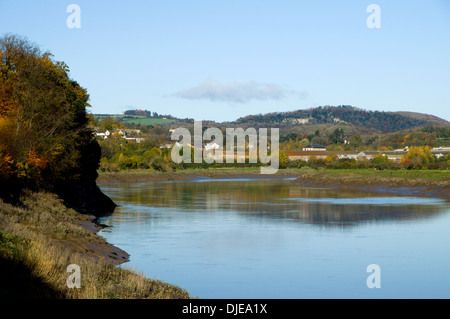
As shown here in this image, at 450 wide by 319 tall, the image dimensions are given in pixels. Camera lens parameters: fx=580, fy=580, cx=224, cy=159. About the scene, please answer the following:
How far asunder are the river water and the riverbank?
77.0ft

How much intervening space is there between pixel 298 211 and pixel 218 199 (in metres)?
15.8

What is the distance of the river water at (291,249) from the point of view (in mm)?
21594

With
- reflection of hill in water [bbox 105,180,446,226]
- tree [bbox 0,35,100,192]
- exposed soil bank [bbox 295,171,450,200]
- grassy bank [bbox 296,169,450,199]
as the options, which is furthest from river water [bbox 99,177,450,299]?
grassy bank [bbox 296,169,450,199]

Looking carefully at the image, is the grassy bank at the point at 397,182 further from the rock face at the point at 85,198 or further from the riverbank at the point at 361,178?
Answer: the rock face at the point at 85,198

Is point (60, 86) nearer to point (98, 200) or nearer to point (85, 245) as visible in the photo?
point (98, 200)

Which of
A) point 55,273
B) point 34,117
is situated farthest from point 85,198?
point 55,273

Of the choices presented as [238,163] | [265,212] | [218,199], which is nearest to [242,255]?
[265,212]

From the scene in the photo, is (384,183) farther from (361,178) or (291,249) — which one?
(291,249)

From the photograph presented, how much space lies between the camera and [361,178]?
3600 inches

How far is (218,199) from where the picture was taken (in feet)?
207

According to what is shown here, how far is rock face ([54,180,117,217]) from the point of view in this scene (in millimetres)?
44594

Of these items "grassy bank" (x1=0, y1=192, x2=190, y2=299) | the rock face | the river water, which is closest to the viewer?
"grassy bank" (x1=0, y1=192, x2=190, y2=299)

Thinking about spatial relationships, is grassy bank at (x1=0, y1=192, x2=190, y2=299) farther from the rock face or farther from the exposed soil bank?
the exposed soil bank

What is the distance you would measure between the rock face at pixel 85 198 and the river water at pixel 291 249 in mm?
1826
